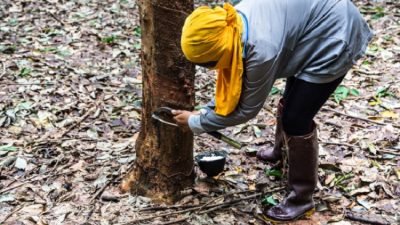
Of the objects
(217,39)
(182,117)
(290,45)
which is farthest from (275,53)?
(182,117)

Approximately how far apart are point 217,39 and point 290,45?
16.2 inches

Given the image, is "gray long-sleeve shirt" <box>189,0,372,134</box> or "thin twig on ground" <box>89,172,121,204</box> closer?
"gray long-sleeve shirt" <box>189,0,372,134</box>

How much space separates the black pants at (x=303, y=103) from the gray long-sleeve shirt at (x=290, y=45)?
2.3 inches

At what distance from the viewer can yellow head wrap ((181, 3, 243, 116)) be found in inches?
85.4

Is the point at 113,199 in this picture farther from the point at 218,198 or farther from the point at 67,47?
the point at 67,47

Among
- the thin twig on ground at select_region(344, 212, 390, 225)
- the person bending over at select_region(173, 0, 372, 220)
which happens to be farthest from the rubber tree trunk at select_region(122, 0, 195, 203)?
the thin twig on ground at select_region(344, 212, 390, 225)

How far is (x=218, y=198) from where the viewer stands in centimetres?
311

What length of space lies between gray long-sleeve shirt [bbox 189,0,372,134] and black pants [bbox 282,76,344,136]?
6 cm

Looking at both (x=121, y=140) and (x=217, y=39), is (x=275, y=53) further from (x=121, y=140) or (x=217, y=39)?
(x=121, y=140)

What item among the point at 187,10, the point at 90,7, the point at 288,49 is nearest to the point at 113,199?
the point at 187,10

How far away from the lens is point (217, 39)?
218cm

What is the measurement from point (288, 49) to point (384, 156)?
1565mm

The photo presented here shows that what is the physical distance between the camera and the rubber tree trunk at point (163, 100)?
2684mm

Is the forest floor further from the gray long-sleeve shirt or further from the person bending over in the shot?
the gray long-sleeve shirt
